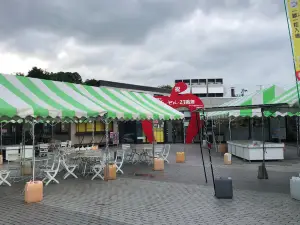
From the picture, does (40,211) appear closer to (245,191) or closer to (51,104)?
(51,104)

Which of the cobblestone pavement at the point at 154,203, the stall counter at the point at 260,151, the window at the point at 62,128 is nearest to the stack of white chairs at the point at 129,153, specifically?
the cobblestone pavement at the point at 154,203

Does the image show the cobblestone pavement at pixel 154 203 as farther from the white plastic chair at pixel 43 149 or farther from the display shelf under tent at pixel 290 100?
the white plastic chair at pixel 43 149

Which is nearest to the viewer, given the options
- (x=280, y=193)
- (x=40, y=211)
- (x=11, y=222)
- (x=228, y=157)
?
(x=11, y=222)

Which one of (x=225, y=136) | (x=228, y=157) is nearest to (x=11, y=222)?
(x=228, y=157)

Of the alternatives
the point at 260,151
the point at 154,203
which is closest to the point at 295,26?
the point at 154,203

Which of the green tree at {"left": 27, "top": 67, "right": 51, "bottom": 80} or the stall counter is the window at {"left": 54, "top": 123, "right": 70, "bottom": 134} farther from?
the green tree at {"left": 27, "top": 67, "right": 51, "bottom": 80}

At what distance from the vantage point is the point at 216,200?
678 cm

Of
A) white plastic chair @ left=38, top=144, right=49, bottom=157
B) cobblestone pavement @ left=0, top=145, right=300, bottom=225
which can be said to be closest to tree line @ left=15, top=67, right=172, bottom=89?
white plastic chair @ left=38, top=144, right=49, bottom=157

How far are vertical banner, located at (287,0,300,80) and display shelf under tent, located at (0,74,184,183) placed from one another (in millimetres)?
5266

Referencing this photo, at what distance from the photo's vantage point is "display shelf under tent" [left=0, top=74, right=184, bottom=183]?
7.44 metres

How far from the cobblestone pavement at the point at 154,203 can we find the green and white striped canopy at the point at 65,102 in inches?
75.2

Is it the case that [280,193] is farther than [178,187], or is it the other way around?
[178,187]

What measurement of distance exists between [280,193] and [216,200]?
67.3 inches

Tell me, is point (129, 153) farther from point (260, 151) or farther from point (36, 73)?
point (36, 73)
